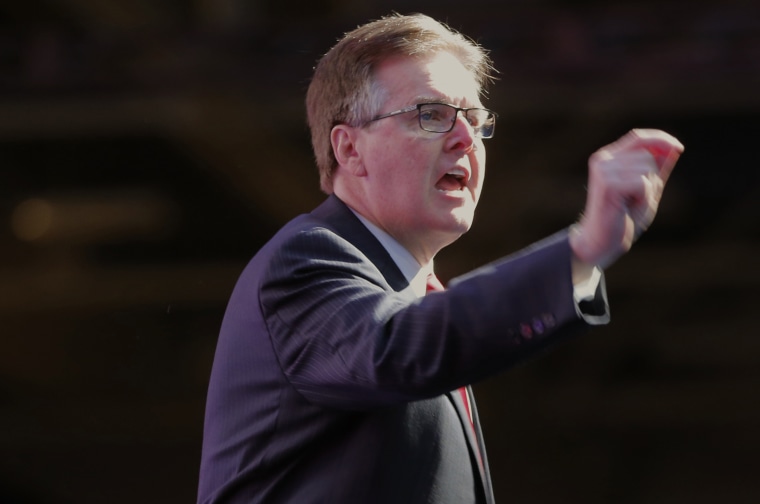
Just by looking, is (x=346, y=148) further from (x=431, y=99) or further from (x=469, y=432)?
(x=469, y=432)

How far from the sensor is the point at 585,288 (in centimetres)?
139

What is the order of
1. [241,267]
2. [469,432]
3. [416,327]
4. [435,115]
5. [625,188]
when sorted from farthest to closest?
[241,267] < [435,115] < [469,432] < [416,327] < [625,188]

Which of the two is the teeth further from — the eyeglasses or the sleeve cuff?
the sleeve cuff

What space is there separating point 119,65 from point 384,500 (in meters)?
4.86

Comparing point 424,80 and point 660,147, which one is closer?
point 660,147

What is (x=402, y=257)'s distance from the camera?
6.00ft

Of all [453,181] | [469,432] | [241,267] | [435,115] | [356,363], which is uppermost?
[435,115]

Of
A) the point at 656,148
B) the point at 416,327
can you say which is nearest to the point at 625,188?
the point at 656,148

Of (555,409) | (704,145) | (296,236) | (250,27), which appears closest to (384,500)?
(296,236)

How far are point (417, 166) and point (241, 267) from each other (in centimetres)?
673

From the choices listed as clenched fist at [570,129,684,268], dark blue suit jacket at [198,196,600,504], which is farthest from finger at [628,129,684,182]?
dark blue suit jacket at [198,196,600,504]

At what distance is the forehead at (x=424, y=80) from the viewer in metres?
1.87

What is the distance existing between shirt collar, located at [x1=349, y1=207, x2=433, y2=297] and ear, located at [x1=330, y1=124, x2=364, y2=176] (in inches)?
3.6

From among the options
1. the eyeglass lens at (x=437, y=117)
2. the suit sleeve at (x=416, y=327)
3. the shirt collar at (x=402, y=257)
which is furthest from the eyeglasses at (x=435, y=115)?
the suit sleeve at (x=416, y=327)
